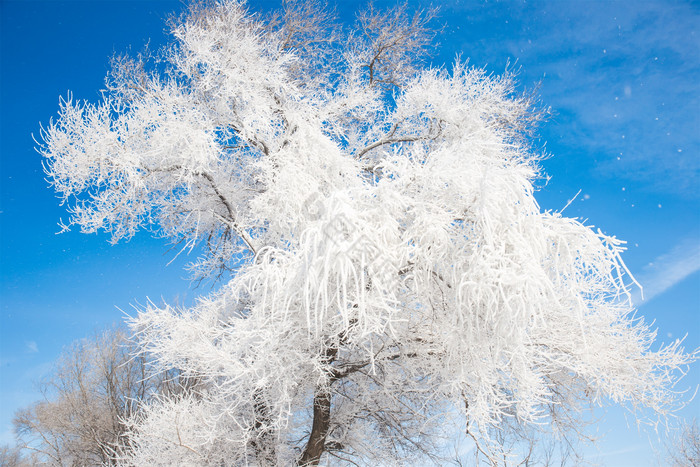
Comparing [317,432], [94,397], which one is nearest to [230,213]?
[317,432]

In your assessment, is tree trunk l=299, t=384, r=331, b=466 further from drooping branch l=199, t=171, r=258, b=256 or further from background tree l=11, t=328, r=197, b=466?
background tree l=11, t=328, r=197, b=466

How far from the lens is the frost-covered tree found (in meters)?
5.05

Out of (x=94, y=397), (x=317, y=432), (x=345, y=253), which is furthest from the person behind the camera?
(x=94, y=397)

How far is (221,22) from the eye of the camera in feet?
31.2

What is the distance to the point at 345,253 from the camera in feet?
14.6

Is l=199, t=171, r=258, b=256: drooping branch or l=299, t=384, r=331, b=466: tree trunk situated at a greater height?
l=199, t=171, r=258, b=256: drooping branch

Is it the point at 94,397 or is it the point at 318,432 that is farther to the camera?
the point at 94,397

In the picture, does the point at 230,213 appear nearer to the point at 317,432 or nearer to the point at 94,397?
the point at 317,432

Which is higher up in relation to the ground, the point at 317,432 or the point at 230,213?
the point at 230,213

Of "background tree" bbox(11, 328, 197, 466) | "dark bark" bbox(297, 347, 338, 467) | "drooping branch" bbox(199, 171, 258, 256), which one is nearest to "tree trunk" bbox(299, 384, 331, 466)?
"dark bark" bbox(297, 347, 338, 467)

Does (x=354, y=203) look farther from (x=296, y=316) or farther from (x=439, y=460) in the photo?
(x=439, y=460)

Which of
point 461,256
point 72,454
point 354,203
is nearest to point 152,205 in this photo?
point 354,203

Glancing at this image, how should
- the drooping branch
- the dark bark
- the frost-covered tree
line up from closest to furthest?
1. the frost-covered tree
2. the dark bark
3. the drooping branch

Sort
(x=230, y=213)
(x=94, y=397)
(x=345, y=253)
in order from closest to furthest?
(x=345, y=253)
(x=230, y=213)
(x=94, y=397)
